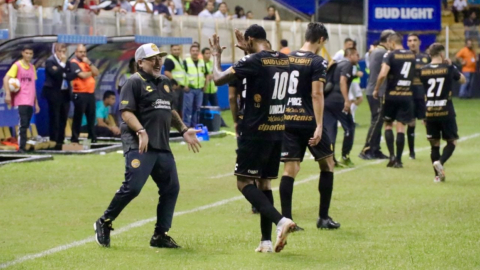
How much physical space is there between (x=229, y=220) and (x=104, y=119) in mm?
11675

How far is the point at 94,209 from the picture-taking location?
11.8 meters

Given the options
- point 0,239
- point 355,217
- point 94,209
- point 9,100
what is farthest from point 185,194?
point 9,100

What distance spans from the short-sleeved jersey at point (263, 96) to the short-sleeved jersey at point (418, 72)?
8.51m

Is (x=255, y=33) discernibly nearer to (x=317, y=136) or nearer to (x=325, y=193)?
(x=317, y=136)

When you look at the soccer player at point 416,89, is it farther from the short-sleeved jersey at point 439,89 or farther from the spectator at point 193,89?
the spectator at point 193,89

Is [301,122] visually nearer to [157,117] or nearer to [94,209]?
[157,117]

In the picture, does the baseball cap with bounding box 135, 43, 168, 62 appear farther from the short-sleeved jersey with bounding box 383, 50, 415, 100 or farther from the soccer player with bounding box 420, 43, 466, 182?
the short-sleeved jersey with bounding box 383, 50, 415, 100

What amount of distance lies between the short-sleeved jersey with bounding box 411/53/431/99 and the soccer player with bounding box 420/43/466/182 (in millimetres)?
2262

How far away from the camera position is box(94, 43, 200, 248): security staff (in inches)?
353

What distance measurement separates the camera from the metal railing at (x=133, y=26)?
19.3 meters

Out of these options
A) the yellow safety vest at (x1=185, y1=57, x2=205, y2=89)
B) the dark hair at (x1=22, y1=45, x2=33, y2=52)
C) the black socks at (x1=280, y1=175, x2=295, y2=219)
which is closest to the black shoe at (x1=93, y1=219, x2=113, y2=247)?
the black socks at (x1=280, y1=175, x2=295, y2=219)

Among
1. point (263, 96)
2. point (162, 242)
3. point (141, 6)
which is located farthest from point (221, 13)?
point (263, 96)

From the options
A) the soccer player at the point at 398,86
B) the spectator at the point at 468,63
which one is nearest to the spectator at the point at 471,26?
the spectator at the point at 468,63

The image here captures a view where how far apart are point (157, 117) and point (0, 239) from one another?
2.03m
